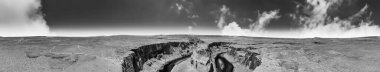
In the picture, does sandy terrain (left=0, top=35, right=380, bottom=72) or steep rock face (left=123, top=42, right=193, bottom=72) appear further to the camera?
steep rock face (left=123, top=42, right=193, bottom=72)

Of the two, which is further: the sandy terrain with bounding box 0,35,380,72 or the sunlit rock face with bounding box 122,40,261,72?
the sunlit rock face with bounding box 122,40,261,72

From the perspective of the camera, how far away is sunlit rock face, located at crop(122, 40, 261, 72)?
21.7 metres

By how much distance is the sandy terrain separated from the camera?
674 inches

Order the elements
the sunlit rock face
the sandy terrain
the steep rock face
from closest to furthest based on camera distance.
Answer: the sandy terrain → the steep rock face → the sunlit rock face

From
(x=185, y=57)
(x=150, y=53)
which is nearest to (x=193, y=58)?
(x=185, y=57)

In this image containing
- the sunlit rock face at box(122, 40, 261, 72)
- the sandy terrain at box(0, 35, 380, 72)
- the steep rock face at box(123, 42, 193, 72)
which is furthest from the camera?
the sunlit rock face at box(122, 40, 261, 72)

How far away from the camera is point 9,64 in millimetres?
16422

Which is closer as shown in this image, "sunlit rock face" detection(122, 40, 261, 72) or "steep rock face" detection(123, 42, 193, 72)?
"steep rock face" detection(123, 42, 193, 72)

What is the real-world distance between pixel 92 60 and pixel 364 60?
13395mm

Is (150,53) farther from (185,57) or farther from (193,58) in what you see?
(193,58)

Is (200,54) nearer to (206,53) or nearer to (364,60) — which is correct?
(206,53)

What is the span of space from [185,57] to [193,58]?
0.87 m

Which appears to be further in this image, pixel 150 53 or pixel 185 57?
pixel 185 57

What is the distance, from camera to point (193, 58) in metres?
23.9
